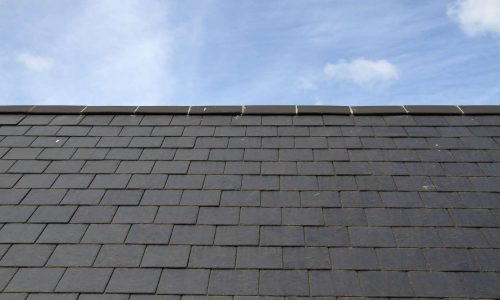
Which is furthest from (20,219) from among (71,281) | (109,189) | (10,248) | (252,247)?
(252,247)

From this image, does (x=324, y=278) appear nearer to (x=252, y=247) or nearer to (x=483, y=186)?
(x=252, y=247)

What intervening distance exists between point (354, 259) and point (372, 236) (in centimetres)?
31

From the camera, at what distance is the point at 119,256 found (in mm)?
2941

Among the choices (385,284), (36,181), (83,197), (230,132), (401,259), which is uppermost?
(230,132)

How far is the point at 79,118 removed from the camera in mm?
4988

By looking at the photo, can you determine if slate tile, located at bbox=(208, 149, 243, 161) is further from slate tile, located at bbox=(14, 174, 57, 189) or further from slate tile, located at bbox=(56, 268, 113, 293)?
slate tile, located at bbox=(56, 268, 113, 293)

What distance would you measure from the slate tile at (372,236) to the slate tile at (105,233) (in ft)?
6.02

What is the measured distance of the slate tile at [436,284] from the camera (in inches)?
103

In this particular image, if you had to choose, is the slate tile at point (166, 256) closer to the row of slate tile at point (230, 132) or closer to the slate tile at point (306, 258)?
the slate tile at point (306, 258)

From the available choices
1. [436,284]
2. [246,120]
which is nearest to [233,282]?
[436,284]

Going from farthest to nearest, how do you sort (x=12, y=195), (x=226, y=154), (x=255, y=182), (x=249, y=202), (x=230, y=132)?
(x=230, y=132) < (x=226, y=154) < (x=255, y=182) < (x=12, y=195) < (x=249, y=202)

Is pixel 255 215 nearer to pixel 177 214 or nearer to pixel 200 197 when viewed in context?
pixel 200 197

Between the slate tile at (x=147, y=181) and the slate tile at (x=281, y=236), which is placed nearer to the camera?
the slate tile at (x=281, y=236)

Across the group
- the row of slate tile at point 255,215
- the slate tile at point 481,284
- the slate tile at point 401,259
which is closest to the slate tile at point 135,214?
the row of slate tile at point 255,215
